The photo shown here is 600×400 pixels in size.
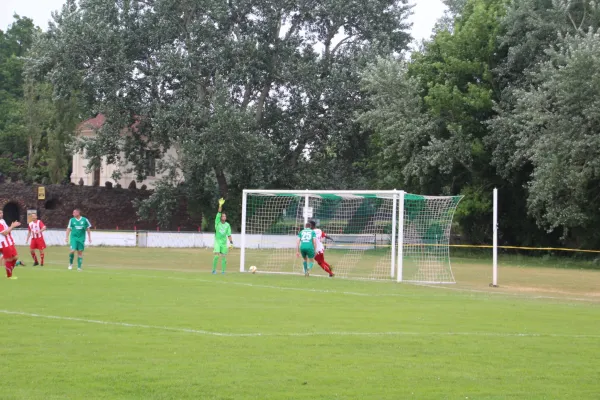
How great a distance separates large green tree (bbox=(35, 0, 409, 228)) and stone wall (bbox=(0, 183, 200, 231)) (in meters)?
7.58

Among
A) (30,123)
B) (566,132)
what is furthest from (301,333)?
(30,123)

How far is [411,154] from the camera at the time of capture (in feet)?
158

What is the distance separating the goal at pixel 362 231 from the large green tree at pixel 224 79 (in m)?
15.7

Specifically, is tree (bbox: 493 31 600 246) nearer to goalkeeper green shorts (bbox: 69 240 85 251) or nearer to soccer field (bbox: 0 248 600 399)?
soccer field (bbox: 0 248 600 399)

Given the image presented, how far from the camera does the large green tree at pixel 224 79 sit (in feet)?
177

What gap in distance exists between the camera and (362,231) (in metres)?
35.2

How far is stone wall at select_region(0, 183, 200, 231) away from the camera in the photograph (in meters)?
64.4

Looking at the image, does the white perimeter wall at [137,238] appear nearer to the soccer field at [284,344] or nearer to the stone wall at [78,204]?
the stone wall at [78,204]

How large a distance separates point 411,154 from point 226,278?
78.8 ft

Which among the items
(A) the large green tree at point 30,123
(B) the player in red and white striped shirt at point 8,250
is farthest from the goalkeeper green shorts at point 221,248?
(A) the large green tree at point 30,123

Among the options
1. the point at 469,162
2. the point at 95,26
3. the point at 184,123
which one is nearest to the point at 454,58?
the point at 469,162

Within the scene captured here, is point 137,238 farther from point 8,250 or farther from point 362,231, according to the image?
point 8,250

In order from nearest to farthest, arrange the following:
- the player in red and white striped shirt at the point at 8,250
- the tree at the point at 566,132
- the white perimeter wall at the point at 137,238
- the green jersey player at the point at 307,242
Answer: the player in red and white striped shirt at the point at 8,250
the green jersey player at the point at 307,242
the tree at the point at 566,132
the white perimeter wall at the point at 137,238

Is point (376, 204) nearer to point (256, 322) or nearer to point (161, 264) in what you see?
point (161, 264)
